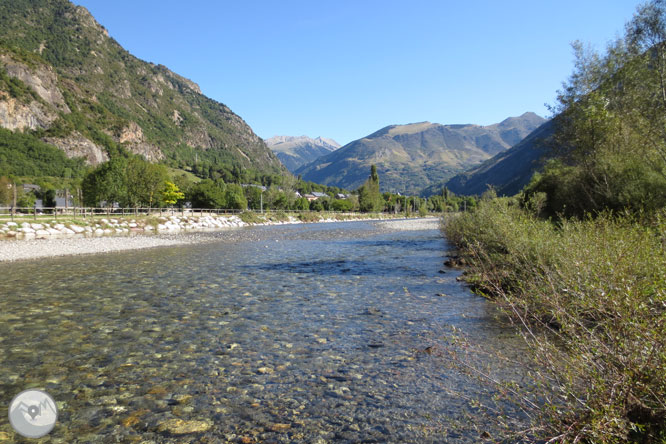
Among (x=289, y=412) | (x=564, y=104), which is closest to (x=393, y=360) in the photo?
(x=289, y=412)

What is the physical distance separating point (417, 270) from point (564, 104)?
56.9 feet

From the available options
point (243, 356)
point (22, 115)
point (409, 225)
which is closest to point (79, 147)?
point (22, 115)

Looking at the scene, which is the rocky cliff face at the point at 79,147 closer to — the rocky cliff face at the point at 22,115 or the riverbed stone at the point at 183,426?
the rocky cliff face at the point at 22,115

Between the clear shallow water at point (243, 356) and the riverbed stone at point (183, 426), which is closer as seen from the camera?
the riverbed stone at point (183, 426)

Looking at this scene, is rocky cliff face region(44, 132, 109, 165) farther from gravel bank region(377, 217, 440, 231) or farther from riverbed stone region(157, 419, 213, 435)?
riverbed stone region(157, 419, 213, 435)

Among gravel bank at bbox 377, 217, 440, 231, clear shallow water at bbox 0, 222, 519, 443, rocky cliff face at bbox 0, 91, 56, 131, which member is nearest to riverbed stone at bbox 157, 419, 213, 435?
clear shallow water at bbox 0, 222, 519, 443

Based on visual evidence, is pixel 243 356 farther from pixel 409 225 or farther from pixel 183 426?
pixel 409 225

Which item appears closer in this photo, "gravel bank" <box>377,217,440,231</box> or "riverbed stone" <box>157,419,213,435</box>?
"riverbed stone" <box>157,419,213,435</box>

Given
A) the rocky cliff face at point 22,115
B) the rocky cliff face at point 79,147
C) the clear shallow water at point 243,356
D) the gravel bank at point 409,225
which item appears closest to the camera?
the clear shallow water at point 243,356

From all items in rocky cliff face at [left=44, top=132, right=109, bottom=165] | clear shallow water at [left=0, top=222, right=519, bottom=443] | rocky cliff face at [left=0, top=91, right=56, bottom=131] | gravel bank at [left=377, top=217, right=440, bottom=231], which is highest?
rocky cliff face at [left=0, top=91, right=56, bottom=131]

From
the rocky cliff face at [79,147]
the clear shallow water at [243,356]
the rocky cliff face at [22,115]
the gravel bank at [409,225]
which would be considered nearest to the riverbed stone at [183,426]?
the clear shallow water at [243,356]

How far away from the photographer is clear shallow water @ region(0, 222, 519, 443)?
16.6 feet

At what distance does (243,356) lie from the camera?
7551mm

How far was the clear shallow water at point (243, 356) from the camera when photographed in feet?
16.6
